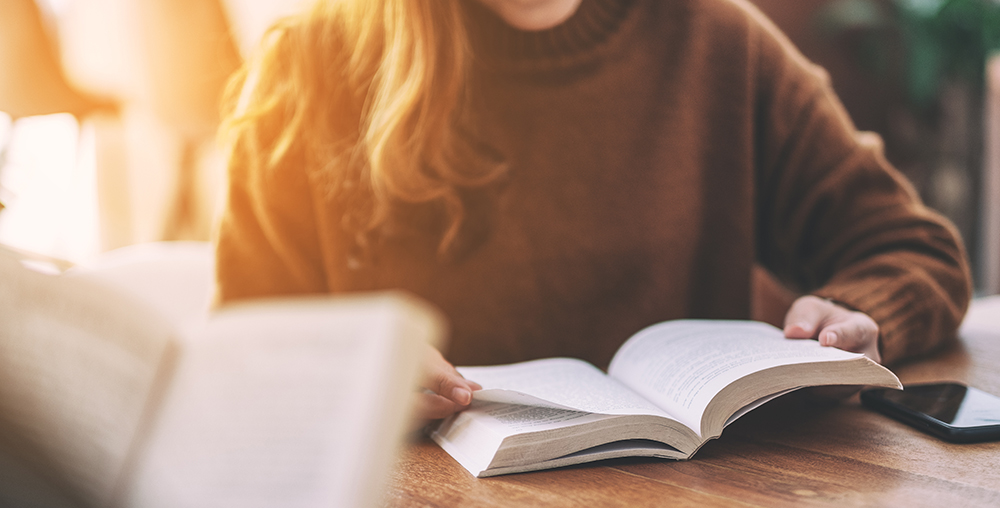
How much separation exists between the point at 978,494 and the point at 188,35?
1.95 meters

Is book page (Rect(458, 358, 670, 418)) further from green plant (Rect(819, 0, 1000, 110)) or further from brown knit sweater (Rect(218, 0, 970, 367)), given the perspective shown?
green plant (Rect(819, 0, 1000, 110))

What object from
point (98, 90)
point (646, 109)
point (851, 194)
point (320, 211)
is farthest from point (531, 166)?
point (98, 90)

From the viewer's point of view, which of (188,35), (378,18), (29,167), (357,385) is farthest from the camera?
(188,35)

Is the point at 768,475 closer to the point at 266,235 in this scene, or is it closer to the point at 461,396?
the point at 461,396

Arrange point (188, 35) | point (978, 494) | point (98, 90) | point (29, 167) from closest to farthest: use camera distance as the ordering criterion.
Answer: point (978, 494) < point (29, 167) < point (188, 35) < point (98, 90)

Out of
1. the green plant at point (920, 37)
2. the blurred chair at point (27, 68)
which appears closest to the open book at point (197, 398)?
the blurred chair at point (27, 68)

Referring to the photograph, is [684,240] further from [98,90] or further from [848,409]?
[98,90]


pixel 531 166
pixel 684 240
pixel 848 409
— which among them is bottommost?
pixel 848 409

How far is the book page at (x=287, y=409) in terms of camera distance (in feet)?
0.75

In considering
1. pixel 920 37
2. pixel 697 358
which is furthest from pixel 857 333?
pixel 920 37

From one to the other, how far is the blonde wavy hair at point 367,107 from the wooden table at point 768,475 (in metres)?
0.38

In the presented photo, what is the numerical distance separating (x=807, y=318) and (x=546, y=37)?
A: 474mm

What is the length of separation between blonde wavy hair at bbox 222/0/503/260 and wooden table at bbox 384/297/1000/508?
0.38 metres

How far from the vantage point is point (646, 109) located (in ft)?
2.76
